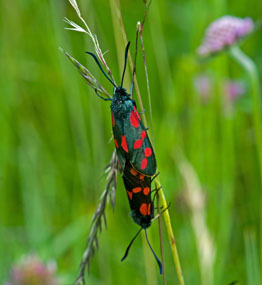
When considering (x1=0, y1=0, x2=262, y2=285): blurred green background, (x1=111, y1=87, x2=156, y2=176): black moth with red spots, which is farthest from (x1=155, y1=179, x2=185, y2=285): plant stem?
(x1=0, y1=0, x2=262, y2=285): blurred green background

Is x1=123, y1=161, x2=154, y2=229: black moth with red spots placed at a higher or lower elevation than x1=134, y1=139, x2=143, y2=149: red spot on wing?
lower

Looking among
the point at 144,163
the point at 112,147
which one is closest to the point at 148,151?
the point at 144,163

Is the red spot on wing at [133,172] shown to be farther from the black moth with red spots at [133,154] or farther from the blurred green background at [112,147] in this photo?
the blurred green background at [112,147]

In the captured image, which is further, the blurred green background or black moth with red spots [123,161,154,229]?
the blurred green background

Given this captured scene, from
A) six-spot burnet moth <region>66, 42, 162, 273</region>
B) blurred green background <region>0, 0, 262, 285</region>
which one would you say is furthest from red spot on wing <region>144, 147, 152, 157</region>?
blurred green background <region>0, 0, 262, 285</region>

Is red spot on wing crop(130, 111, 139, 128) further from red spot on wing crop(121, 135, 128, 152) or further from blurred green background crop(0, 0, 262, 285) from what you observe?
blurred green background crop(0, 0, 262, 285)

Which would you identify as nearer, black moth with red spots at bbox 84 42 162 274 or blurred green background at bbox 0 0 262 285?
black moth with red spots at bbox 84 42 162 274

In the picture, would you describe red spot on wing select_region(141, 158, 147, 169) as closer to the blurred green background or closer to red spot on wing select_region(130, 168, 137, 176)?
red spot on wing select_region(130, 168, 137, 176)

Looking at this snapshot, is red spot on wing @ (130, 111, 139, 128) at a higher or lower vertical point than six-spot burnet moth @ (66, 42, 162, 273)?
higher

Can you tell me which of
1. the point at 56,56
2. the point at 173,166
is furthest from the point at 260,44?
the point at 56,56
